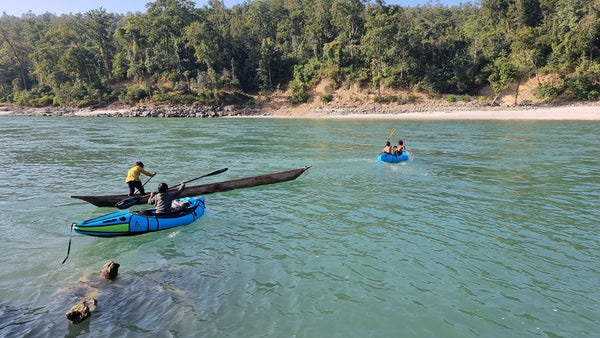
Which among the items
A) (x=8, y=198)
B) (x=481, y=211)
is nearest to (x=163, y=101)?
(x=8, y=198)

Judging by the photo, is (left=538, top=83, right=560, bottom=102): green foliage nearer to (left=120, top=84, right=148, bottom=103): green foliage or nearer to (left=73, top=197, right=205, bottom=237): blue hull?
(left=73, top=197, right=205, bottom=237): blue hull

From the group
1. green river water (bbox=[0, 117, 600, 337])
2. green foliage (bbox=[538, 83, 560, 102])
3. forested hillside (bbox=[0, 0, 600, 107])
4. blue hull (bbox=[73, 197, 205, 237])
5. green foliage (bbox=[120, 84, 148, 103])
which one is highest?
forested hillside (bbox=[0, 0, 600, 107])

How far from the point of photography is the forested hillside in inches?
2062

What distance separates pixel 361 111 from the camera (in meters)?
58.4

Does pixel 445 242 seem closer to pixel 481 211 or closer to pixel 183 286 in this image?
pixel 481 211

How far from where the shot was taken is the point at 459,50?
60625 mm

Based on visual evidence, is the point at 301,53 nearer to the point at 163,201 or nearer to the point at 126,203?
the point at 126,203

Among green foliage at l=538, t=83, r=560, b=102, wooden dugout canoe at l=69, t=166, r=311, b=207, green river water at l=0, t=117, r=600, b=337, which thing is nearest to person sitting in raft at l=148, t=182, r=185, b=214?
green river water at l=0, t=117, r=600, b=337

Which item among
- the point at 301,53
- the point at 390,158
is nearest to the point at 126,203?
the point at 390,158

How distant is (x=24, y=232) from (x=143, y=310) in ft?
20.9

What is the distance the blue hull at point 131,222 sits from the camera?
884 cm

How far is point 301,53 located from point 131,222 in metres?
68.9

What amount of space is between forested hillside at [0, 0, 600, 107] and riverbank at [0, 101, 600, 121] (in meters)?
2.63

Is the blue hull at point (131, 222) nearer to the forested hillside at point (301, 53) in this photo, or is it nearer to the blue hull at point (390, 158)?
the blue hull at point (390, 158)
